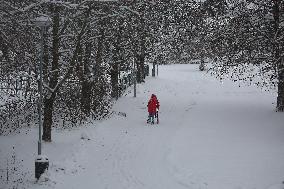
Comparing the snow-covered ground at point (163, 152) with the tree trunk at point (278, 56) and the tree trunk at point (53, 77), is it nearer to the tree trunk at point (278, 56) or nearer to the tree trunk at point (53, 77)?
the tree trunk at point (53, 77)

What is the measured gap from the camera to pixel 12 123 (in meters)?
18.3

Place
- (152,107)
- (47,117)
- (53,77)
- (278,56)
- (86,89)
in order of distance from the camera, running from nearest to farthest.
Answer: (53,77), (47,117), (278,56), (86,89), (152,107)

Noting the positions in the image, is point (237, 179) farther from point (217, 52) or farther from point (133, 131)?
point (217, 52)

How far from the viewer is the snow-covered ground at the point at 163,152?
40.2 ft

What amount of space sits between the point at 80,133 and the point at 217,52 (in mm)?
8905

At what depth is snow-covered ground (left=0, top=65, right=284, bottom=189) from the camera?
12.3m

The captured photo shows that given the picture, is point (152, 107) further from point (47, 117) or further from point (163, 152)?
point (47, 117)

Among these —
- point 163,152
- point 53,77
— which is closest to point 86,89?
point 53,77

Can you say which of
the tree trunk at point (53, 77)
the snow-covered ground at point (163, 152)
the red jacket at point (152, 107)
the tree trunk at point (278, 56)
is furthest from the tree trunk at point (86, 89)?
the tree trunk at point (278, 56)

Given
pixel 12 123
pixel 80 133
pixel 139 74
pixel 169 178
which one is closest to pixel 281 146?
pixel 169 178

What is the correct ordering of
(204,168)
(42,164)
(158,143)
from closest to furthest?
(42,164), (204,168), (158,143)

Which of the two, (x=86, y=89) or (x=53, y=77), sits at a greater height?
(x=53, y=77)

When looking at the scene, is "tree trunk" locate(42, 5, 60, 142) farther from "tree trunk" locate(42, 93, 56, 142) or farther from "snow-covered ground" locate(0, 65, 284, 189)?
"snow-covered ground" locate(0, 65, 284, 189)

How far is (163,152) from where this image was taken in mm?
15531
